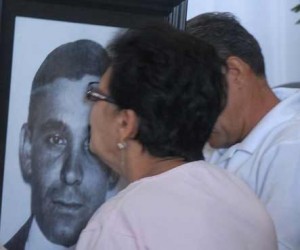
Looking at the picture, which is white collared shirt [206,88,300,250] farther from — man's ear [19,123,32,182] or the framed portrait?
man's ear [19,123,32,182]

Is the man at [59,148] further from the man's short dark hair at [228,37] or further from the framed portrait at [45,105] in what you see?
the man's short dark hair at [228,37]

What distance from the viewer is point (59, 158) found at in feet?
3.52

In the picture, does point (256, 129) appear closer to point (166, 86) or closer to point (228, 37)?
point (228, 37)

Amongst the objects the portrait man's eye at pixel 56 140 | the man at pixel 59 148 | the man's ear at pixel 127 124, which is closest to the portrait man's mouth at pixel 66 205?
the man at pixel 59 148

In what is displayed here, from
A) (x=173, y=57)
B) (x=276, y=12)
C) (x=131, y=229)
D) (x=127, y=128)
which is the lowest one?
(x=131, y=229)

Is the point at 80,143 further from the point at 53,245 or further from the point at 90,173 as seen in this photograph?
the point at 53,245

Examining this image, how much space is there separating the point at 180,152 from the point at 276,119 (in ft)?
1.33

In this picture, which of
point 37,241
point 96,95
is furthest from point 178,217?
point 37,241

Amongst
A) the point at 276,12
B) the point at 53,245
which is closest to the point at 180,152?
the point at 53,245

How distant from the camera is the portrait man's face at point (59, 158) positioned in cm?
106

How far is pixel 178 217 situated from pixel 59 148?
0.31 meters

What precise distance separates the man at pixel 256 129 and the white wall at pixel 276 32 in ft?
2.27

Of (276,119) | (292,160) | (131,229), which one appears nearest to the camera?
(131,229)

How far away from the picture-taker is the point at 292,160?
1.20 m
